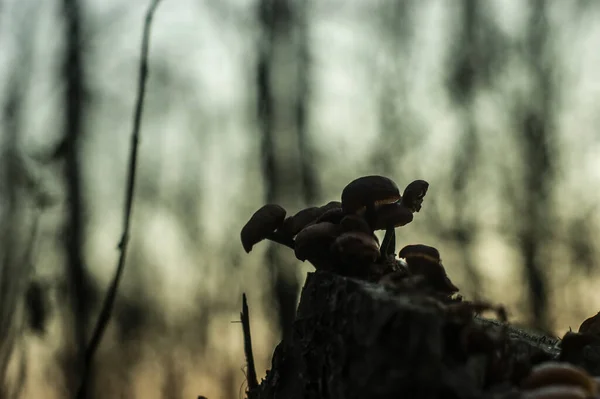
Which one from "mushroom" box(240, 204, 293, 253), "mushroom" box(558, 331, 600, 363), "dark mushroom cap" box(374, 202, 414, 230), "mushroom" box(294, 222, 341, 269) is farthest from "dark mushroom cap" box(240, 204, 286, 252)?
"mushroom" box(558, 331, 600, 363)

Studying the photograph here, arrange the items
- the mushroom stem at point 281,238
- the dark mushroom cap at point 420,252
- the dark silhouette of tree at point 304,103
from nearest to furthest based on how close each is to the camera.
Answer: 1. the dark mushroom cap at point 420,252
2. the mushroom stem at point 281,238
3. the dark silhouette of tree at point 304,103

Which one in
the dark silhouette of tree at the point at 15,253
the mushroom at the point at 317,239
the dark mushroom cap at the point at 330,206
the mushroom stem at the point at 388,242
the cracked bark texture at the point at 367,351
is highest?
the dark silhouette of tree at the point at 15,253

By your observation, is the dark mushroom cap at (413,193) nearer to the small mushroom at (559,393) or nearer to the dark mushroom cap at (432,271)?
the dark mushroom cap at (432,271)

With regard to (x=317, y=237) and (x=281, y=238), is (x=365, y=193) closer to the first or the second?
(x=317, y=237)

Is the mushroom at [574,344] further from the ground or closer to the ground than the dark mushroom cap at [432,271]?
closer to the ground

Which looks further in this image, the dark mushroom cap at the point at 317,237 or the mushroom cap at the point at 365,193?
the mushroom cap at the point at 365,193

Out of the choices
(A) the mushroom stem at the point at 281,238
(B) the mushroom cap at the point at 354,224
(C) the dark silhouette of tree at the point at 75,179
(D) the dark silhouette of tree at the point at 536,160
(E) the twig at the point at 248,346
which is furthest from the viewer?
(D) the dark silhouette of tree at the point at 536,160

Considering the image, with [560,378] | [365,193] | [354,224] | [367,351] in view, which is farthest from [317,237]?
[560,378]

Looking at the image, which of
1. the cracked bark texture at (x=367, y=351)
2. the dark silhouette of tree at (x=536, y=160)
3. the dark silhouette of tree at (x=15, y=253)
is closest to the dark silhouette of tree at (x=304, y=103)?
the dark silhouette of tree at (x=536, y=160)
